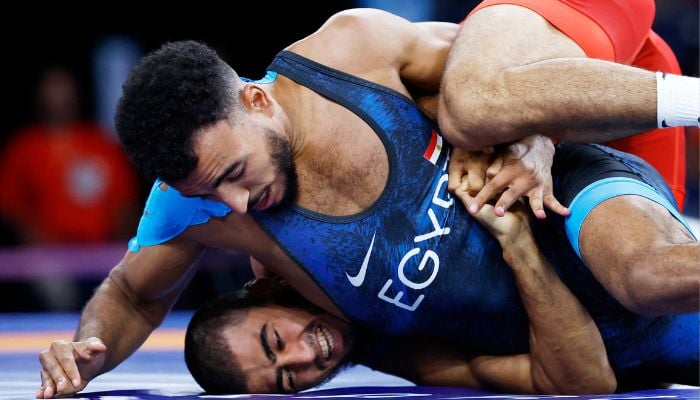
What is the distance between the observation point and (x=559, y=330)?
280 cm

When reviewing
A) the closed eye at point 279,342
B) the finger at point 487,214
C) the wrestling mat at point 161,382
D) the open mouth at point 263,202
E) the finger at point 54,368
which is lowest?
the wrestling mat at point 161,382

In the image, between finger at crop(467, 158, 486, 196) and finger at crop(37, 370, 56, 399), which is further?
finger at crop(467, 158, 486, 196)

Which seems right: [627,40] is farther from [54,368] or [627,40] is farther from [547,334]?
[54,368]

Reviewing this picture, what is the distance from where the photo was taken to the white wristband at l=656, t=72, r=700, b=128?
2.55m

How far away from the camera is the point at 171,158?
8.65 ft

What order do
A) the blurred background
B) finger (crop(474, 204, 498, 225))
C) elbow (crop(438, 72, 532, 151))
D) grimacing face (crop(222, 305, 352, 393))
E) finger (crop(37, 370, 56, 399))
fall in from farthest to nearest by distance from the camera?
the blurred background < grimacing face (crop(222, 305, 352, 393)) < finger (crop(474, 204, 498, 225)) < finger (crop(37, 370, 56, 399)) < elbow (crop(438, 72, 532, 151))

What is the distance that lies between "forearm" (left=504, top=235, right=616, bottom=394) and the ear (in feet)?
2.51

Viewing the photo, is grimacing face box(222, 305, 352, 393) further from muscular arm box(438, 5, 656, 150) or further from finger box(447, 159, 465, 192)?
muscular arm box(438, 5, 656, 150)

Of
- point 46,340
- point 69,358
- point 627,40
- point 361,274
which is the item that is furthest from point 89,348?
point 46,340

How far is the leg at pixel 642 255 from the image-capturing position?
7.89ft

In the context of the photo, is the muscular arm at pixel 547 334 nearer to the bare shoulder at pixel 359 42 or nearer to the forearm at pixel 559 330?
the forearm at pixel 559 330

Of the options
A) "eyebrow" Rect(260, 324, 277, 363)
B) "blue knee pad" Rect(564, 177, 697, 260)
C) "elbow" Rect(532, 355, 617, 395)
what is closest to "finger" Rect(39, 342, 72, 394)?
"eyebrow" Rect(260, 324, 277, 363)

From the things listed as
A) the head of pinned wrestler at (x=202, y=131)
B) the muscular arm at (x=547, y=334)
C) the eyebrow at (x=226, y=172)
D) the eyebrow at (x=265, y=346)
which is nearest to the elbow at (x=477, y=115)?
the muscular arm at (x=547, y=334)

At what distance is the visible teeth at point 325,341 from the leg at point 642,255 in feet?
2.64
